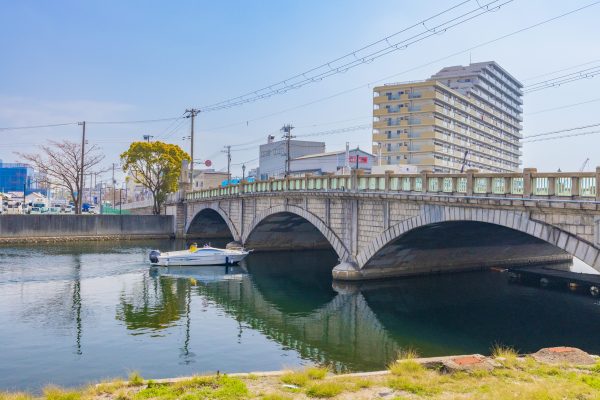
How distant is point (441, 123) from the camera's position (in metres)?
98.7

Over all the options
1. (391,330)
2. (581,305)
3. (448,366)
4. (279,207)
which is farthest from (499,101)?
(448,366)

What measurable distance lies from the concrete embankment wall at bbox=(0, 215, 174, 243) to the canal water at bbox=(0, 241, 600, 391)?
23219 mm

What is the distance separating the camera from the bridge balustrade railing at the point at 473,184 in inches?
900

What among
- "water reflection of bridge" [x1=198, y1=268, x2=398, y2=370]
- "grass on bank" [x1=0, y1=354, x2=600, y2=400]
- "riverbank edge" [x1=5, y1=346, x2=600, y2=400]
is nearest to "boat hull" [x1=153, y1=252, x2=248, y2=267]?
"water reflection of bridge" [x1=198, y1=268, x2=398, y2=370]

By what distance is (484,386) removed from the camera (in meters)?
13.5

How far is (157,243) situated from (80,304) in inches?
1678

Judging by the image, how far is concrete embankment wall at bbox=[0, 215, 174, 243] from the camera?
227 feet

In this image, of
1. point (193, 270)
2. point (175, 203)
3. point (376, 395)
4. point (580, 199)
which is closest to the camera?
point (376, 395)

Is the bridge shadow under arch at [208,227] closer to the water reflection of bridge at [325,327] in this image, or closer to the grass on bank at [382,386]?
the water reflection of bridge at [325,327]

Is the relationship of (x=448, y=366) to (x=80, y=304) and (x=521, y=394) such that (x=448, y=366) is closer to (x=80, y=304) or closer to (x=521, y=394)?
(x=521, y=394)

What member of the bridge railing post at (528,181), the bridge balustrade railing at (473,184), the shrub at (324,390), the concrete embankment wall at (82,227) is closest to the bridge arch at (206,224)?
the concrete embankment wall at (82,227)

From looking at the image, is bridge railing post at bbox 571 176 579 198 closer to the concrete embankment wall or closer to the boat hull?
the boat hull

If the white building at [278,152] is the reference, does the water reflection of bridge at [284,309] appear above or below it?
below

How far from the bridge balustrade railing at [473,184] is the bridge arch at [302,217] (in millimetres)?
2301
